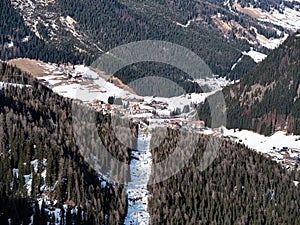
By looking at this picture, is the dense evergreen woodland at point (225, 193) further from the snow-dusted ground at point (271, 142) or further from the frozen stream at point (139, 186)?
the snow-dusted ground at point (271, 142)

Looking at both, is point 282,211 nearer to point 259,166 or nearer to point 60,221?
point 259,166

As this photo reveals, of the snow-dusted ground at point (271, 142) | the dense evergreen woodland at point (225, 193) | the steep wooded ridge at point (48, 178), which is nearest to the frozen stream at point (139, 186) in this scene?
the dense evergreen woodland at point (225, 193)

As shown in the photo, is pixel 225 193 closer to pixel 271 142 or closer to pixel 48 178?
pixel 48 178

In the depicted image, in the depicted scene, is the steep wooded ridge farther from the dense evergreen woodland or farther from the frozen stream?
the dense evergreen woodland

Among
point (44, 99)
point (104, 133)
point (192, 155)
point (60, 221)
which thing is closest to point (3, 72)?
point (44, 99)

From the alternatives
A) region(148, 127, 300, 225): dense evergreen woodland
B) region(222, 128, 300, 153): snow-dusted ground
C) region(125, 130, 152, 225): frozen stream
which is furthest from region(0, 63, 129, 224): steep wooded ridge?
region(222, 128, 300, 153): snow-dusted ground

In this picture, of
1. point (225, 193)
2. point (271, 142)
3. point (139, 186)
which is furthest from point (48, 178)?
point (271, 142)
